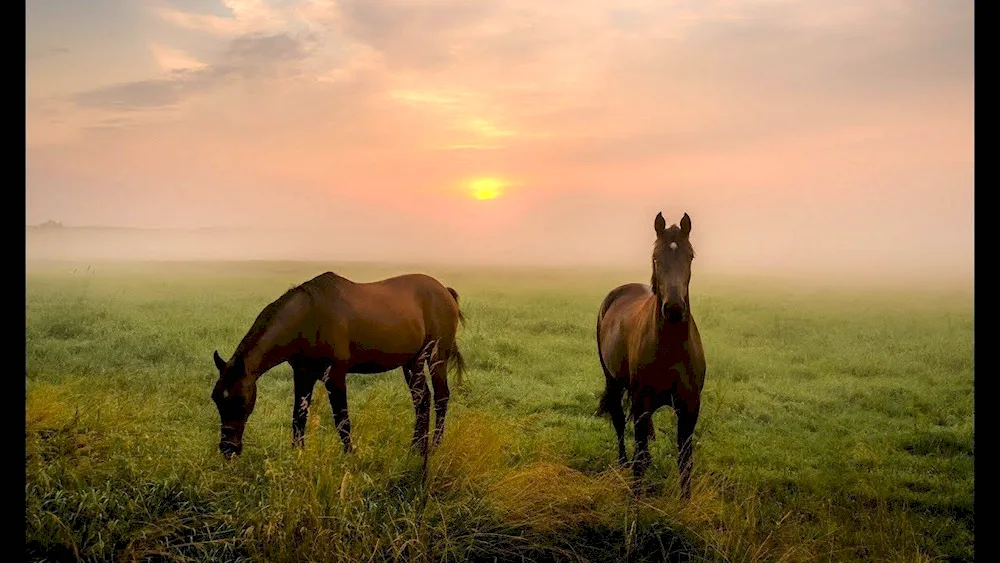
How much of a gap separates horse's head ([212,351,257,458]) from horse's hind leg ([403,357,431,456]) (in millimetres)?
1477

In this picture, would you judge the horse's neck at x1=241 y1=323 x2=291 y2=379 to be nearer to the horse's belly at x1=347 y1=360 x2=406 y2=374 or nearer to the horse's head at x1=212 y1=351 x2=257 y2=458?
the horse's head at x1=212 y1=351 x2=257 y2=458

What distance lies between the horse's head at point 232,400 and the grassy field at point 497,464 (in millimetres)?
185

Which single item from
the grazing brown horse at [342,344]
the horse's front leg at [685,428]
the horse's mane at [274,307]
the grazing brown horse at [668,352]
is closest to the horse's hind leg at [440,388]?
the grazing brown horse at [342,344]

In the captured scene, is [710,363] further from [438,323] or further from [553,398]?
[438,323]

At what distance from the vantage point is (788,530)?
534cm

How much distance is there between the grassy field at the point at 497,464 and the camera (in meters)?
4.25

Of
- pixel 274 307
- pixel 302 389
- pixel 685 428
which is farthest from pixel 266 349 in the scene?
pixel 685 428

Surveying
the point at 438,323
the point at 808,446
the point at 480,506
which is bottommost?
the point at 808,446

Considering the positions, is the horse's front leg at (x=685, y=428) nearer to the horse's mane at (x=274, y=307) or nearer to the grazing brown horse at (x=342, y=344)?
the grazing brown horse at (x=342, y=344)

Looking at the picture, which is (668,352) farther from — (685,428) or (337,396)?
(337,396)

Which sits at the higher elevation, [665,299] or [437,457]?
[665,299]

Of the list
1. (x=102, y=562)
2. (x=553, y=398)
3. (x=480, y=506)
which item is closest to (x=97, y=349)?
(x=553, y=398)

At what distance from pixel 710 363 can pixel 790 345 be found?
355cm


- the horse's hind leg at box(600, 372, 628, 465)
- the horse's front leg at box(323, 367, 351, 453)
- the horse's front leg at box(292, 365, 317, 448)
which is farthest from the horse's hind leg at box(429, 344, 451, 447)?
the horse's hind leg at box(600, 372, 628, 465)
